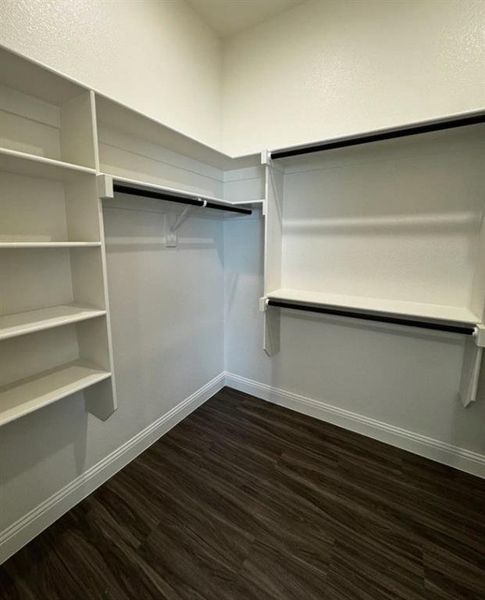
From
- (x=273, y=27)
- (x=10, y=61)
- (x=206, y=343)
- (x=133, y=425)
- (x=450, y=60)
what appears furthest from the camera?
(x=206, y=343)

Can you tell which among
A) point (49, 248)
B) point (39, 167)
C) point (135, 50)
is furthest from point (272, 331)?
point (135, 50)

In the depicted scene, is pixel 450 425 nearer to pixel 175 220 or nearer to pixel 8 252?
pixel 175 220

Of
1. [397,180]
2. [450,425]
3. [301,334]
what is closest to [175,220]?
[301,334]

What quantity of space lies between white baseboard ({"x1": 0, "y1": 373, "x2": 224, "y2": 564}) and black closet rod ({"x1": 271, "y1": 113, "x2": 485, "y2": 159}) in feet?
6.51

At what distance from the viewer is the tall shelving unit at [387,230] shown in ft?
5.13

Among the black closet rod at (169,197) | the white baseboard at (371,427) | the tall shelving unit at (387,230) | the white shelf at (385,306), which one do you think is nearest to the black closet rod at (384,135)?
the tall shelving unit at (387,230)

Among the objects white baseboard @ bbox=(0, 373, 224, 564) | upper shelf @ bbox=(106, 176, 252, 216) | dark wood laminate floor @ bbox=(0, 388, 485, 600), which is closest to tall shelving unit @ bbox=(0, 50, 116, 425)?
upper shelf @ bbox=(106, 176, 252, 216)

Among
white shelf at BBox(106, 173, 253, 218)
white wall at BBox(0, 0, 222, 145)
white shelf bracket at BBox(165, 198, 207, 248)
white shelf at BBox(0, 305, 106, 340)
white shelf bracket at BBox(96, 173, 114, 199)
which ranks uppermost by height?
white wall at BBox(0, 0, 222, 145)

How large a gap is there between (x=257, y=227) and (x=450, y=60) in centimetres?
146

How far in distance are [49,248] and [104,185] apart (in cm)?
41

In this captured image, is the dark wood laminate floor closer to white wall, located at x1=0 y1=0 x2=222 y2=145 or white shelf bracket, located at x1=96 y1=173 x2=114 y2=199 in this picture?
white shelf bracket, located at x1=96 y1=173 x2=114 y2=199

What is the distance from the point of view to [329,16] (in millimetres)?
1815

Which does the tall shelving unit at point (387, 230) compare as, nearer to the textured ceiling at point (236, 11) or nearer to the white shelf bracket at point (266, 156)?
the white shelf bracket at point (266, 156)

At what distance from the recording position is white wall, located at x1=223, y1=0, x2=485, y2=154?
153 centimetres
